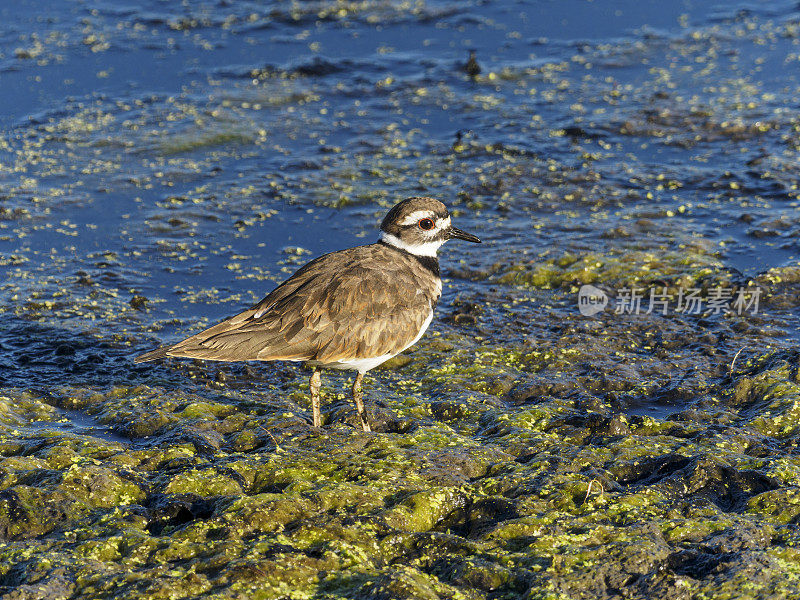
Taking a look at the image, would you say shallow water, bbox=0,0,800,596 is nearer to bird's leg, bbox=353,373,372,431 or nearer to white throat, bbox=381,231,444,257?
bird's leg, bbox=353,373,372,431

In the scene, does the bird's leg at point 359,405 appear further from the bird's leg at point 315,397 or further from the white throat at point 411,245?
the white throat at point 411,245

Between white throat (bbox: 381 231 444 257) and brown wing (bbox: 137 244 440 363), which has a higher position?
white throat (bbox: 381 231 444 257)

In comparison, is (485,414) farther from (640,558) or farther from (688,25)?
(688,25)

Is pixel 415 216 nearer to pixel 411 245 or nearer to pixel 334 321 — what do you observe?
pixel 411 245

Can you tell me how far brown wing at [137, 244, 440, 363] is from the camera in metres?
5.88

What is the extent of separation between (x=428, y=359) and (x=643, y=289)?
2286 millimetres

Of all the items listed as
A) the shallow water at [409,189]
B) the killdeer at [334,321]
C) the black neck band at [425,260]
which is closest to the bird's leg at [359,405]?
the killdeer at [334,321]

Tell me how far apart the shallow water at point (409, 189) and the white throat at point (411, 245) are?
33.2 inches

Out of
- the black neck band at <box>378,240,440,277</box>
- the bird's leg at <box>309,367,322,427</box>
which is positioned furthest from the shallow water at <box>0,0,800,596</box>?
the black neck band at <box>378,240,440,277</box>

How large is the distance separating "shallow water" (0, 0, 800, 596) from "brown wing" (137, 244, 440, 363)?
617mm

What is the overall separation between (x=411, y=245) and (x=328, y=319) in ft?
3.93

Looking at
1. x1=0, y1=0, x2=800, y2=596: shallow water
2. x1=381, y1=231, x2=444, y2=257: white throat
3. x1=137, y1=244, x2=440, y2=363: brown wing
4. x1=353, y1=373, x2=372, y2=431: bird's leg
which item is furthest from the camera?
x1=381, y1=231, x2=444, y2=257: white throat

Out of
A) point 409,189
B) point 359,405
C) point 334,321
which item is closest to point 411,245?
point 334,321

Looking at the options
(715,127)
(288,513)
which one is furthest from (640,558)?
(715,127)
